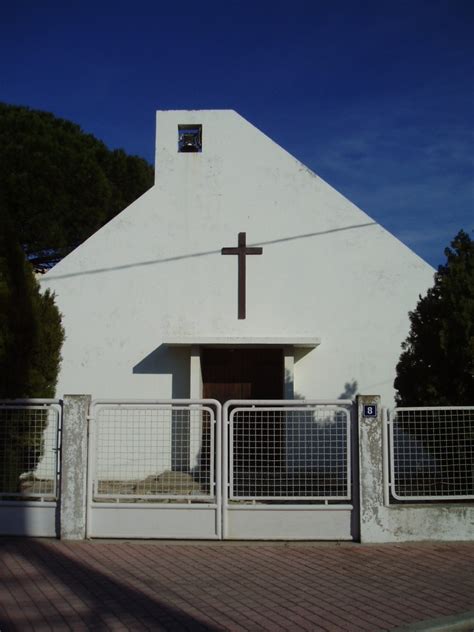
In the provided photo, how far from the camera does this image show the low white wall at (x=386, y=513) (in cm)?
733

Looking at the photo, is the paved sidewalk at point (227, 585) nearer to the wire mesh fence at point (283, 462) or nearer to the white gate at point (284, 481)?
the white gate at point (284, 481)

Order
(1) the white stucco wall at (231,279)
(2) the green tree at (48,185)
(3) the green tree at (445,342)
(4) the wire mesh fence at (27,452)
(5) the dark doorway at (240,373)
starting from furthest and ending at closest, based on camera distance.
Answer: (2) the green tree at (48,185), (5) the dark doorway at (240,373), (1) the white stucco wall at (231,279), (3) the green tree at (445,342), (4) the wire mesh fence at (27,452)

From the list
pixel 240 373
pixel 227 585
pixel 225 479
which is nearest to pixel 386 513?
pixel 225 479

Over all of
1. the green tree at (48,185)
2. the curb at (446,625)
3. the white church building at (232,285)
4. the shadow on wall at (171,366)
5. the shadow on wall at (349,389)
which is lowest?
the curb at (446,625)

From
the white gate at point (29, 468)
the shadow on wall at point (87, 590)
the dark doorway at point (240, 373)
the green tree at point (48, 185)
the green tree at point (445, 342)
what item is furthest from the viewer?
the green tree at point (48, 185)

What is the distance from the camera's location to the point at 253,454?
7488 millimetres

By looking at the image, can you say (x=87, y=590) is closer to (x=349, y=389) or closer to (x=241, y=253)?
(x=349, y=389)

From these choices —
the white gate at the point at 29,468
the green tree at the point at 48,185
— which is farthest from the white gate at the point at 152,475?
the green tree at the point at 48,185

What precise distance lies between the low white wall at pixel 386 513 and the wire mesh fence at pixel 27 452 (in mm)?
3480

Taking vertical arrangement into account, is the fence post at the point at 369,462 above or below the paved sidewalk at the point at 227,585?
above

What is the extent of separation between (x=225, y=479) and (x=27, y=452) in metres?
2.39

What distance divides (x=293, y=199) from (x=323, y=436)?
17.8 ft

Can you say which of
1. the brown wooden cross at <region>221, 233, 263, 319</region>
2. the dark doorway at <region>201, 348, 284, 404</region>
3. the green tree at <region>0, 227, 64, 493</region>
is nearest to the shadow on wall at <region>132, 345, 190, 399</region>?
the dark doorway at <region>201, 348, 284, 404</region>

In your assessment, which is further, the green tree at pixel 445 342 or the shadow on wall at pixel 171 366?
the shadow on wall at pixel 171 366
